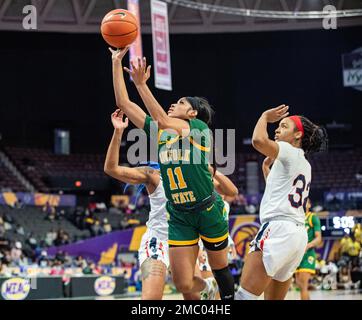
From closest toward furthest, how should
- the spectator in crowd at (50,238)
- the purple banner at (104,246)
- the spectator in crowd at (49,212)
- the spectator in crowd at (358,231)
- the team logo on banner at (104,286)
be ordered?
the team logo on banner at (104,286) < the spectator in crowd at (358,231) < the spectator in crowd at (50,238) < the purple banner at (104,246) < the spectator in crowd at (49,212)

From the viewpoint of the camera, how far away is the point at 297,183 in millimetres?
5730

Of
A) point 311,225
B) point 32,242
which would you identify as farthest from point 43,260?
point 311,225

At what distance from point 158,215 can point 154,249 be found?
39cm

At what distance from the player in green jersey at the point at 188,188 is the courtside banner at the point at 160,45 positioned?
743 inches

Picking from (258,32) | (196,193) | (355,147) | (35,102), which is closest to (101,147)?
(35,102)

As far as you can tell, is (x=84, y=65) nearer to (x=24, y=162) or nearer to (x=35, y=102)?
(x=35, y=102)

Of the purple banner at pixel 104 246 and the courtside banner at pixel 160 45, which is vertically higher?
the courtside banner at pixel 160 45

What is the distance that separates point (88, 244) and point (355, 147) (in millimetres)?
16461

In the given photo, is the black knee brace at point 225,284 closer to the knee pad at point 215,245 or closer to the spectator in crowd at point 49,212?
the knee pad at point 215,245

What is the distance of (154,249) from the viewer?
657 cm

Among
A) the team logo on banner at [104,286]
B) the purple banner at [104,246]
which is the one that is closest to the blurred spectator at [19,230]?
the purple banner at [104,246]

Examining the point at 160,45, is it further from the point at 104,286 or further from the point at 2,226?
the point at 104,286

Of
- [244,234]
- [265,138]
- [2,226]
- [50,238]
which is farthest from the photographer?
[50,238]

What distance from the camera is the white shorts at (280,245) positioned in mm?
5551
